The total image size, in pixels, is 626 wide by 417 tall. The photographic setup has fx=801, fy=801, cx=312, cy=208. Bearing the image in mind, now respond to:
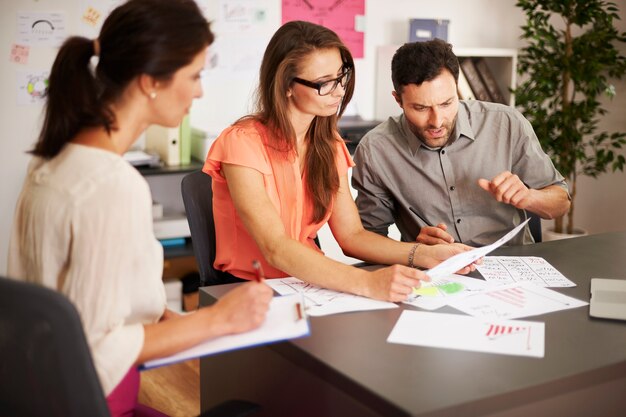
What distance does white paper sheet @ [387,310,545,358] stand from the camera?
5.02 feet

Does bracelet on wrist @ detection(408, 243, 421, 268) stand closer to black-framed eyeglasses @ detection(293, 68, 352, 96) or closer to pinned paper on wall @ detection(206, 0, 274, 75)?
black-framed eyeglasses @ detection(293, 68, 352, 96)

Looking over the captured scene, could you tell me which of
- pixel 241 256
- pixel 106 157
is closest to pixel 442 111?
pixel 241 256

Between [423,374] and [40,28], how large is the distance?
2779 mm

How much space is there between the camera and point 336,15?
163 inches

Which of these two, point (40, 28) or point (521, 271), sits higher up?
point (40, 28)

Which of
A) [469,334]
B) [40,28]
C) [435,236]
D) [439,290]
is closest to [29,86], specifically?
[40,28]

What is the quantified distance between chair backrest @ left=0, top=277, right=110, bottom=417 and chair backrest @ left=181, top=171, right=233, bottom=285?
1.08 metres

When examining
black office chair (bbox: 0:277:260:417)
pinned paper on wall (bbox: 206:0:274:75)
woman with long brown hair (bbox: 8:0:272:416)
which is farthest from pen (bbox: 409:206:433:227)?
pinned paper on wall (bbox: 206:0:274:75)

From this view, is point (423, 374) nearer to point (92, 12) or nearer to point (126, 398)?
point (126, 398)

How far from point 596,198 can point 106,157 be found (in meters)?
3.93

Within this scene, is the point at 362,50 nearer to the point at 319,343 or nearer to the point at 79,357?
the point at 319,343

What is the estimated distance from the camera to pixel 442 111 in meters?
2.38

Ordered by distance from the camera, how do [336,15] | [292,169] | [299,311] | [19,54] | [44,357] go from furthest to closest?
[336,15] → [19,54] → [292,169] → [299,311] → [44,357]

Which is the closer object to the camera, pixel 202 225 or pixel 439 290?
pixel 439 290
